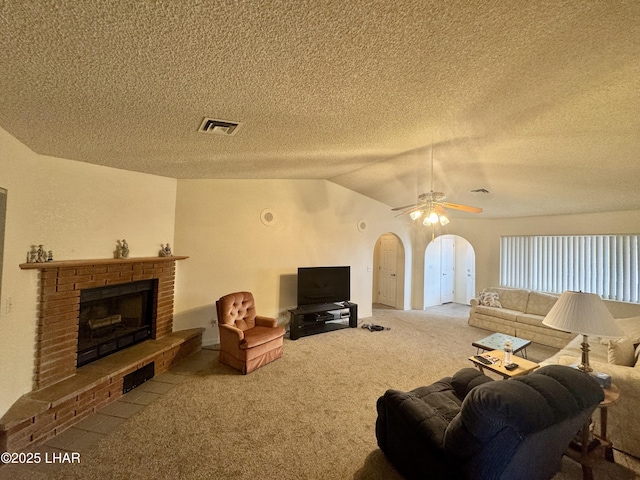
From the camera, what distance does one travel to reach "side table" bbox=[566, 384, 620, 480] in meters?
1.83

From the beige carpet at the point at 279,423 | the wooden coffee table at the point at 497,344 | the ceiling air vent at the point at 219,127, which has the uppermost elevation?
the ceiling air vent at the point at 219,127

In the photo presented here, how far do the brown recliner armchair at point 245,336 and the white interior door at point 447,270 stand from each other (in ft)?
18.6

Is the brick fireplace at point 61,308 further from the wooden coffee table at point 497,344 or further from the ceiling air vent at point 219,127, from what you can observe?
the wooden coffee table at point 497,344

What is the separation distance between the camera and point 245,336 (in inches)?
138

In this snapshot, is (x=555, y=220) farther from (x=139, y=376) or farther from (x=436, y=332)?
(x=139, y=376)

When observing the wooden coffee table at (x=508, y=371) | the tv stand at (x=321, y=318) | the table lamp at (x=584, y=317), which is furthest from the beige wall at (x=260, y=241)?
the table lamp at (x=584, y=317)

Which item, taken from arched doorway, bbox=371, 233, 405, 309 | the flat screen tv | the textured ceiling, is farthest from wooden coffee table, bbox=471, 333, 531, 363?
arched doorway, bbox=371, 233, 405, 309

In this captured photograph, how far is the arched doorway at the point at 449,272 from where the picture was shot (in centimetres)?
721

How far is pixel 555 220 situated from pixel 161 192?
723 cm

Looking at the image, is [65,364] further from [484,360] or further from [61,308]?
[484,360]

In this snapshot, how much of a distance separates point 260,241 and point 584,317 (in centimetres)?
405

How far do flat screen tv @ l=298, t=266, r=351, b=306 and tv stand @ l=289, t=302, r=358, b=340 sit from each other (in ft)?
0.40

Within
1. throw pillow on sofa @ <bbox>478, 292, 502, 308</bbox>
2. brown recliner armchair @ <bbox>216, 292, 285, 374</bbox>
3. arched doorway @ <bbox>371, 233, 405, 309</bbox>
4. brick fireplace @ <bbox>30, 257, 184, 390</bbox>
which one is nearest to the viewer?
brick fireplace @ <bbox>30, 257, 184, 390</bbox>

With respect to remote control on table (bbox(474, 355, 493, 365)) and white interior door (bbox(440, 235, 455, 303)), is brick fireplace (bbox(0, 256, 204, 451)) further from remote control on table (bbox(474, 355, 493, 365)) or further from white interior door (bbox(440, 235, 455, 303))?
white interior door (bbox(440, 235, 455, 303))
